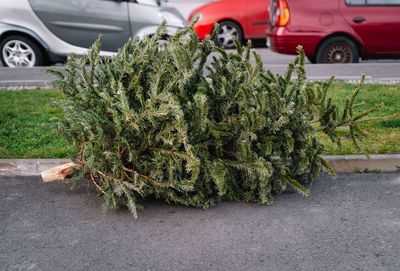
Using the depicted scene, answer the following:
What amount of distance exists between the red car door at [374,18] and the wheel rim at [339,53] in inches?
15.1

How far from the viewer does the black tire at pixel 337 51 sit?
36.9 feet

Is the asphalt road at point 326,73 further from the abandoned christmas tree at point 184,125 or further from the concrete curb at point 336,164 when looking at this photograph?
the abandoned christmas tree at point 184,125

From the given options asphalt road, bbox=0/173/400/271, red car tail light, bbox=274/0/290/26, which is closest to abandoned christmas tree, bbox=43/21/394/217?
asphalt road, bbox=0/173/400/271

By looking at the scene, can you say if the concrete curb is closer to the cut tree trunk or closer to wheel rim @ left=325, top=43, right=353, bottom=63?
the cut tree trunk

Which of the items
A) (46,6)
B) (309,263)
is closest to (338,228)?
(309,263)

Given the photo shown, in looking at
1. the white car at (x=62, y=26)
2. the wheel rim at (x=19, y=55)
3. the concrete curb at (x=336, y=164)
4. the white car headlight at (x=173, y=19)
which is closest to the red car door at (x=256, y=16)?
the white car headlight at (x=173, y=19)

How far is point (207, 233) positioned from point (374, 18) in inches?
331

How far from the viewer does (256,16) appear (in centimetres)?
1544

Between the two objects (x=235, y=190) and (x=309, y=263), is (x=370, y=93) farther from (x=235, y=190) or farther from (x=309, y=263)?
(x=309, y=263)

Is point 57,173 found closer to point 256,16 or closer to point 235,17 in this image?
point 235,17

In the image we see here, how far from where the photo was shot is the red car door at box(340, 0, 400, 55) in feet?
36.0

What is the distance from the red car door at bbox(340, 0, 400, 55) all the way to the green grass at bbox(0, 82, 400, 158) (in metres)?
2.63

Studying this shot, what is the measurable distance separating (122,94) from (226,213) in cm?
122

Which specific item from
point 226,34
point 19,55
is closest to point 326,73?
point 226,34
